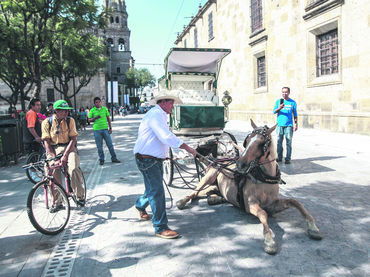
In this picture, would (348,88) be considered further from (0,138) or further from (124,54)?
(124,54)

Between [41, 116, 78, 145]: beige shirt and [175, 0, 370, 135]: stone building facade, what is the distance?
459 inches

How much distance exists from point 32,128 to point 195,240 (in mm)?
5453

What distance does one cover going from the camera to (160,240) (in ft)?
12.2

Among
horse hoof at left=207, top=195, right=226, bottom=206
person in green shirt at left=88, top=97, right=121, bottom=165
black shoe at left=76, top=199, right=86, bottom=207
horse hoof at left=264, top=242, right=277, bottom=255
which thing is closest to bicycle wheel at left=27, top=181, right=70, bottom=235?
black shoe at left=76, top=199, right=86, bottom=207

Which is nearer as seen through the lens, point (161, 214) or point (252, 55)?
point (161, 214)

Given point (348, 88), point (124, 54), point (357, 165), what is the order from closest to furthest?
1. point (357, 165)
2. point (348, 88)
3. point (124, 54)

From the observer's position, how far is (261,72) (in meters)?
21.3

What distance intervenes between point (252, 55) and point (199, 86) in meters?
11.6

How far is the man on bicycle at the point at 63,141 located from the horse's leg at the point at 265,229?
9.61 feet

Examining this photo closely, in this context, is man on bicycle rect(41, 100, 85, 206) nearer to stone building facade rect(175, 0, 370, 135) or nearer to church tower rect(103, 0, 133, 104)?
stone building facade rect(175, 0, 370, 135)

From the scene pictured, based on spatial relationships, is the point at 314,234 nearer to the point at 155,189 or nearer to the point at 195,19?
the point at 155,189

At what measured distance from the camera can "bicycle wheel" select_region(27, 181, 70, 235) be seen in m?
3.87

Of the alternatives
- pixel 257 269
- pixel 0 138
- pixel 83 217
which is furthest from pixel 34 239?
pixel 0 138

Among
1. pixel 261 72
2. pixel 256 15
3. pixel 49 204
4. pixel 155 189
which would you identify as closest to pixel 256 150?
pixel 155 189
